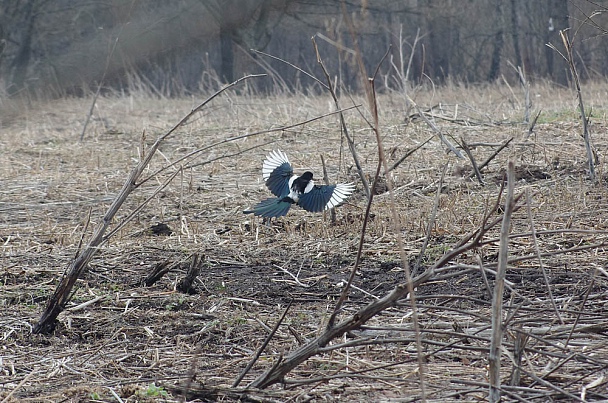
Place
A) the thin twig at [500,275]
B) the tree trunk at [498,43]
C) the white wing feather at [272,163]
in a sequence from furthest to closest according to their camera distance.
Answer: the tree trunk at [498,43] → the white wing feather at [272,163] → the thin twig at [500,275]

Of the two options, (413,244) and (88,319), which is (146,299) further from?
(413,244)

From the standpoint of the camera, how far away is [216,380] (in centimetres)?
235

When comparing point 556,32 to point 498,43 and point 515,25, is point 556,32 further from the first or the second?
point 498,43

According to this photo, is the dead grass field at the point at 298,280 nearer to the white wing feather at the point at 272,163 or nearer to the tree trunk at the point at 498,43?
the white wing feather at the point at 272,163

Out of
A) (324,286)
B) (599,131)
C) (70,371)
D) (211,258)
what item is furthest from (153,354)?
(599,131)

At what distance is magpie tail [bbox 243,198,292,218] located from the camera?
4.51 meters

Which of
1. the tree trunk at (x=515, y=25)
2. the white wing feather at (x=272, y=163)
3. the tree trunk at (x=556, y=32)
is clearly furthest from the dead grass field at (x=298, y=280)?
the tree trunk at (x=515, y=25)

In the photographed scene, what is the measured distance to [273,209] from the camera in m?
4.58

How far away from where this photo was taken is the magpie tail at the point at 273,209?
451cm

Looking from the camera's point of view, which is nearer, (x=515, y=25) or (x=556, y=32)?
(x=556, y=32)

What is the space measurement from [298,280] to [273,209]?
104cm

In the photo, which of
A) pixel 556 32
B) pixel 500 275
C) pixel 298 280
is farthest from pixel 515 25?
pixel 500 275

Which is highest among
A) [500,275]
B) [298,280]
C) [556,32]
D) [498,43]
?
[500,275]

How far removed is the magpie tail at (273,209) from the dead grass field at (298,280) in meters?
0.16
